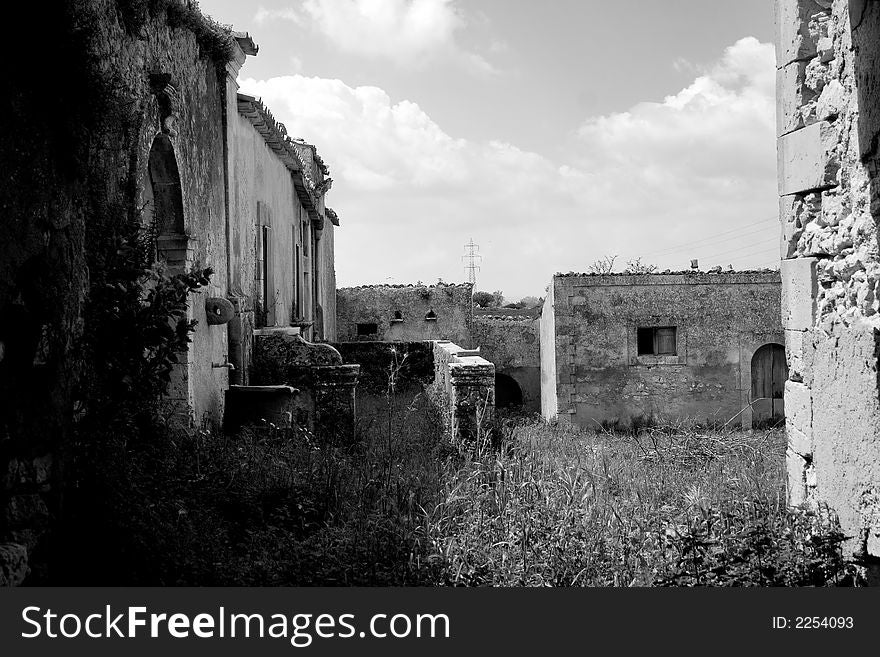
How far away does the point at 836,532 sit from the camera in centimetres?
431

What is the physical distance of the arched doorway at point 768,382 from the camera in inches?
642

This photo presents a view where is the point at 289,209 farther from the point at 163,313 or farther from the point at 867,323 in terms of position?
the point at 867,323

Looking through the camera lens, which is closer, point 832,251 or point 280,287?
point 832,251

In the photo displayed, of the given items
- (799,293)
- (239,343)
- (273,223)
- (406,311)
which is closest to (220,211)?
(239,343)

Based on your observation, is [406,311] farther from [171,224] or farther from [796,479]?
[796,479]

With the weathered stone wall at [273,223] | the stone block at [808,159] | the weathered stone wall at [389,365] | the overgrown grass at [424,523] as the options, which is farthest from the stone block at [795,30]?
the weathered stone wall at [389,365]

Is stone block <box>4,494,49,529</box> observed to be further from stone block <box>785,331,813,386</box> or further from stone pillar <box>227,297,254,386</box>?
stone pillar <box>227,297,254,386</box>

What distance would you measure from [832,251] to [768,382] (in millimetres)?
12862

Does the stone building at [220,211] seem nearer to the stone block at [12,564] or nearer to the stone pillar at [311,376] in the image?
the stone pillar at [311,376]

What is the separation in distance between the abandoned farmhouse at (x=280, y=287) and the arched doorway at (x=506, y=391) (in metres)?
3.14

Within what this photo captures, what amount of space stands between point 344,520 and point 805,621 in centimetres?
326

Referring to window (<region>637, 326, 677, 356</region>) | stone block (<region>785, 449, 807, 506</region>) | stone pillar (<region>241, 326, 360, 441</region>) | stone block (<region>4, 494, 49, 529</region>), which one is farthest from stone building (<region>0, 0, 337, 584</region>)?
window (<region>637, 326, 677, 356</region>)

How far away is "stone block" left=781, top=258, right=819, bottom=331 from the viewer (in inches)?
187

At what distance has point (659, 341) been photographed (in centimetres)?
1627
